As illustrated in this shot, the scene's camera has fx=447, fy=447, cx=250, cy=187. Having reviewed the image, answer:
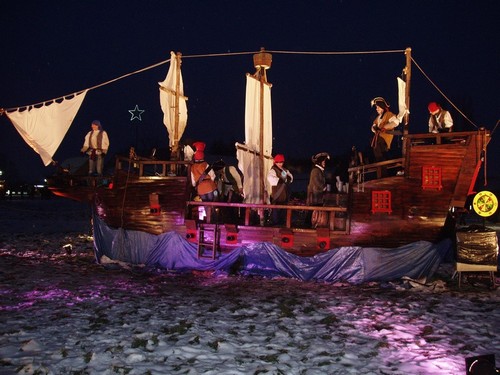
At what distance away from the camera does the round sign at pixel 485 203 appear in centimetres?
961

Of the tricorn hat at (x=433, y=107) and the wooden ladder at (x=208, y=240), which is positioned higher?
the tricorn hat at (x=433, y=107)

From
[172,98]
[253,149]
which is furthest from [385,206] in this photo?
[172,98]

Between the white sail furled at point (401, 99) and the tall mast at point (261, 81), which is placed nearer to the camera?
the white sail furled at point (401, 99)

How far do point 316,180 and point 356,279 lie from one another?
2533 millimetres

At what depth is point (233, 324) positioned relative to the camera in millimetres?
6496

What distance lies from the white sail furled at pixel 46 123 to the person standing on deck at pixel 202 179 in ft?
12.2

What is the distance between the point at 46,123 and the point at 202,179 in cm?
448

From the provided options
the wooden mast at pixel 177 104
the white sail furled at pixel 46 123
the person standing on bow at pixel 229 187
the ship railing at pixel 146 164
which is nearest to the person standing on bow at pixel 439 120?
the person standing on bow at pixel 229 187

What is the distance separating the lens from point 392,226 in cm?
976

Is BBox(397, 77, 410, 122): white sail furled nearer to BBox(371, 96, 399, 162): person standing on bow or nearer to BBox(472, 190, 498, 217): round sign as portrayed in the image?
BBox(371, 96, 399, 162): person standing on bow

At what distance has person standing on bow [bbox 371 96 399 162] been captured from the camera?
10398 mm

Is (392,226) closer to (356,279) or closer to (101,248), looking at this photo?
(356,279)

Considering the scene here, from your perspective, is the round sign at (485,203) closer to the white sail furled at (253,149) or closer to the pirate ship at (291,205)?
the pirate ship at (291,205)

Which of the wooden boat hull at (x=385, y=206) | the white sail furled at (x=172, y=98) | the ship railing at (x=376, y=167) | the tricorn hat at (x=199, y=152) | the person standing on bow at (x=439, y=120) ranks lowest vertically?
the wooden boat hull at (x=385, y=206)
